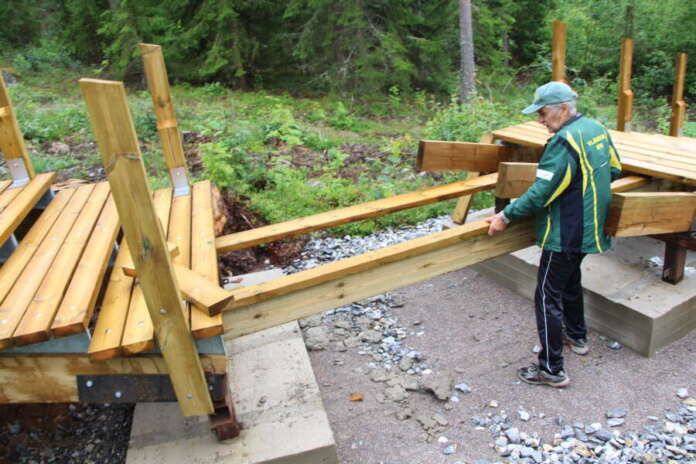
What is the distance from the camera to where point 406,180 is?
734cm

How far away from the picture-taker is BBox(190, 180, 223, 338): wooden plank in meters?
2.39

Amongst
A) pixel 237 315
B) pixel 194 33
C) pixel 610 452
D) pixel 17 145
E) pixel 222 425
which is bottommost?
pixel 610 452

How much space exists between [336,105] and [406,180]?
17.2ft

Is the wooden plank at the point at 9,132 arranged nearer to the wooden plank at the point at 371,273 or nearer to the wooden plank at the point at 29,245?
the wooden plank at the point at 29,245

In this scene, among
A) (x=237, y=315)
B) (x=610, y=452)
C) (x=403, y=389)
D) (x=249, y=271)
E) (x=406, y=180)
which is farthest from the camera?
(x=406, y=180)

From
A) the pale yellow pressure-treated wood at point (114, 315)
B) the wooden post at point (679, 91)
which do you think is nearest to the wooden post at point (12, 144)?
the pale yellow pressure-treated wood at point (114, 315)

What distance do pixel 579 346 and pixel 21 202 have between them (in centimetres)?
401

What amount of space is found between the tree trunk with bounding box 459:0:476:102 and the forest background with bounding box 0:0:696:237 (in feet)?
1.31

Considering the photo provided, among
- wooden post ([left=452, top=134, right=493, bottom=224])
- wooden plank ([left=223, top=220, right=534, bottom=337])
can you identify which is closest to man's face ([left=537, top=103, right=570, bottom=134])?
wooden plank ([left=223, top=220, right=534, bottom=337])

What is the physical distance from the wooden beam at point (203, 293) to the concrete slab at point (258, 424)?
19.4 inches

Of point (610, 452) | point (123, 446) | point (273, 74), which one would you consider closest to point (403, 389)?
point (610, 452)

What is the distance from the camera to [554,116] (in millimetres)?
3104

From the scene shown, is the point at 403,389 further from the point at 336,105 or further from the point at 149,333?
the point at 336,105

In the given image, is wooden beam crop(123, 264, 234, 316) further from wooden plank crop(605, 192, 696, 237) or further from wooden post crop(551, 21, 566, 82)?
wooden post crop(551, 21, 566, 82)
